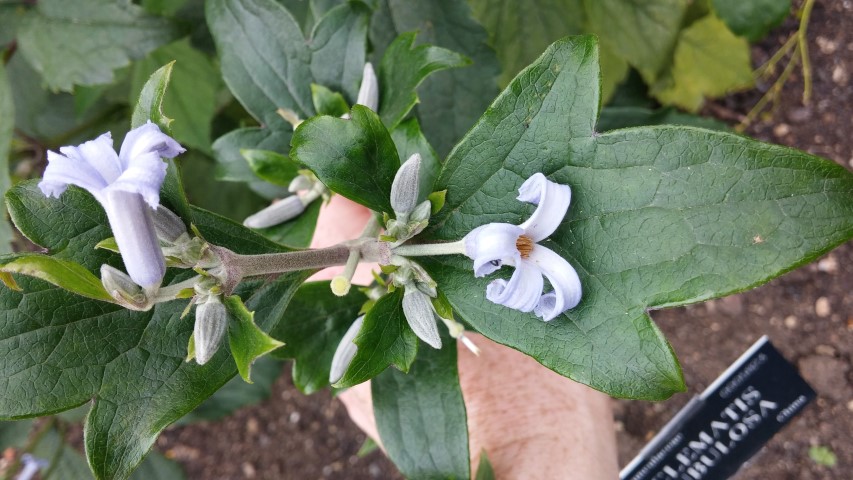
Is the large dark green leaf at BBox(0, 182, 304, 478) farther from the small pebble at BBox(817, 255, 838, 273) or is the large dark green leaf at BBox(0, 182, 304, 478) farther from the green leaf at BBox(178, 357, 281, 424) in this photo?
the small pebble at BBox(817, 255, 838, 273)

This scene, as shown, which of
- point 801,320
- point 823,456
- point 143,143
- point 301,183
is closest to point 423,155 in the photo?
point 301,183

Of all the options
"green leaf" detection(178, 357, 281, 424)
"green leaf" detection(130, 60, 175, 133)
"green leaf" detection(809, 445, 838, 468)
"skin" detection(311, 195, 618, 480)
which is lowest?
"green leaf" detection(178, 357, 281, 424)

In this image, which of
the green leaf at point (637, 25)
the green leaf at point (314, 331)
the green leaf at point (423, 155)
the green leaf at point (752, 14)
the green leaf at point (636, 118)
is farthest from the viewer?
the green leaf at point (637, 25)

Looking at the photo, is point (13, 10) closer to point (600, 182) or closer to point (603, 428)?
point (600, 182)

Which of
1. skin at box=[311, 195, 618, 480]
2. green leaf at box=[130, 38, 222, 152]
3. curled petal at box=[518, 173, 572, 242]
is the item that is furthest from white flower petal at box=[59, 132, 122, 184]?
green leaf at box=[130, 38, 222, 152]

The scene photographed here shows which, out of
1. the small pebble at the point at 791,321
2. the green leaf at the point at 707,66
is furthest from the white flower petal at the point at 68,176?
the small pebble at the point at 791,321

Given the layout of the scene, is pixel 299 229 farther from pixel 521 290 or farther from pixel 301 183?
pixel 521 290

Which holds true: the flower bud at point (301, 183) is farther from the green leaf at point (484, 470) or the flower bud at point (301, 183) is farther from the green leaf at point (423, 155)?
the green leaf at point (484, 470)
